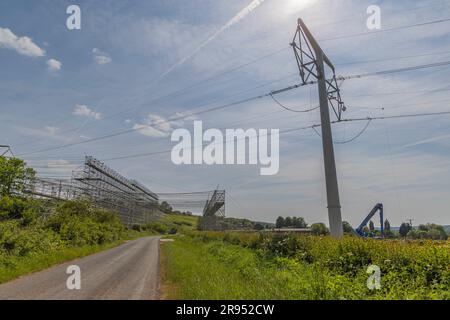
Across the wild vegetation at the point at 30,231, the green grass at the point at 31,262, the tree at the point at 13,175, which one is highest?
the tree at the point at 13,175

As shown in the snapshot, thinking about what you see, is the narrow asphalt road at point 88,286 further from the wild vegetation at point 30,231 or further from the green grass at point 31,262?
the wild vegetation at point 30,231

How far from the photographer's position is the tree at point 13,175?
30.8 m

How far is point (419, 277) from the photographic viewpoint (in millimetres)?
9367

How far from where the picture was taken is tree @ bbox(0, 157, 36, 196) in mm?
30812

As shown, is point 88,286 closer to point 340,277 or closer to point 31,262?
point 31,262

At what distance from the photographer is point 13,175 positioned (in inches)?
1238

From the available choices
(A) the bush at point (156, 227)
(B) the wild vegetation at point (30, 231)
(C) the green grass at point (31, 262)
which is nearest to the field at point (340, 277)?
(C) the green grass at point (31, 262)

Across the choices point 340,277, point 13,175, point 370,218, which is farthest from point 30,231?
point 370,218

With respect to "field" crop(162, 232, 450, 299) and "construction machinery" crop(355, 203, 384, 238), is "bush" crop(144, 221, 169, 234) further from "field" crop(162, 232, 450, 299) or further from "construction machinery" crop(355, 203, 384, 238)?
"field" crop(162, 232, 450, 299)

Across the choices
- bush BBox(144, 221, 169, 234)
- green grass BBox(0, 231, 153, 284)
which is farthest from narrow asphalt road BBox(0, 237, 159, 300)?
bush BBox(144, 221, 169, 234)

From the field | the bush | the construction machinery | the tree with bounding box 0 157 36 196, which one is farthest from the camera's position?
the bush

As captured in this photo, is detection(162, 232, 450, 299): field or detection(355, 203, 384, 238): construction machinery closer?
detection(162, 232, 450, 299): field
